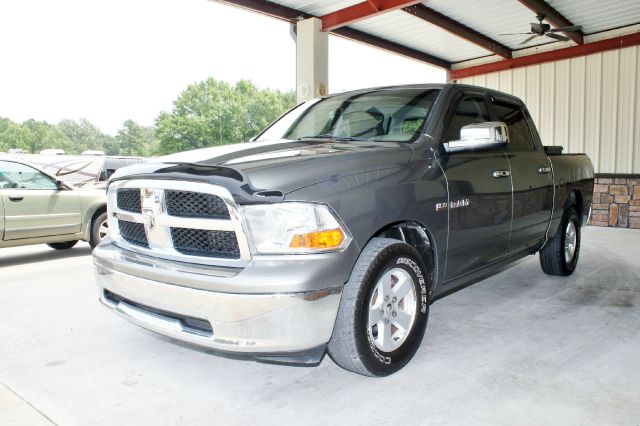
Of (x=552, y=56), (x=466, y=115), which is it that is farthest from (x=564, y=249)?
(x=552, y=56)

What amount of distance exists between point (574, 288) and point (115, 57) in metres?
62.3

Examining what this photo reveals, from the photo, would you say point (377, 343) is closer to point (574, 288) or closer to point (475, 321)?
point (475, 321)

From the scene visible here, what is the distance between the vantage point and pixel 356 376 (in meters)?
2.67

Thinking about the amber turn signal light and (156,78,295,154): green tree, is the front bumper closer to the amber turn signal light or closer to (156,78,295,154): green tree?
the amber turn signal light

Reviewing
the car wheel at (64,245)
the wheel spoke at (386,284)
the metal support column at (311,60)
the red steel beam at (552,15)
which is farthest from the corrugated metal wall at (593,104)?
the car wheel at (64,245)

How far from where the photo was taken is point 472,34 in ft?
39.4

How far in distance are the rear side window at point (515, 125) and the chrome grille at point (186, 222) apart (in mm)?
2500

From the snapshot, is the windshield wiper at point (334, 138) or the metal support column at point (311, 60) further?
the metal support column at point (311, 60)

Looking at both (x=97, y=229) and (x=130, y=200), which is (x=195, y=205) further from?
(x=97, y=229)

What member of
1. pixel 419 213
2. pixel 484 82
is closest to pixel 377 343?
pixel 419 213

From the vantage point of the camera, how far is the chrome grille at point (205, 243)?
7.41 feet

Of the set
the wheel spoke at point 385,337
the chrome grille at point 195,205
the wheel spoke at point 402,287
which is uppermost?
the chrome grille at point 195,205

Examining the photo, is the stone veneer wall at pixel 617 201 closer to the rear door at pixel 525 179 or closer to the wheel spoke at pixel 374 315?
the rear door at pixel 525 179

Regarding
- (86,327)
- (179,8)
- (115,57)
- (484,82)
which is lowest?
(86,327)
